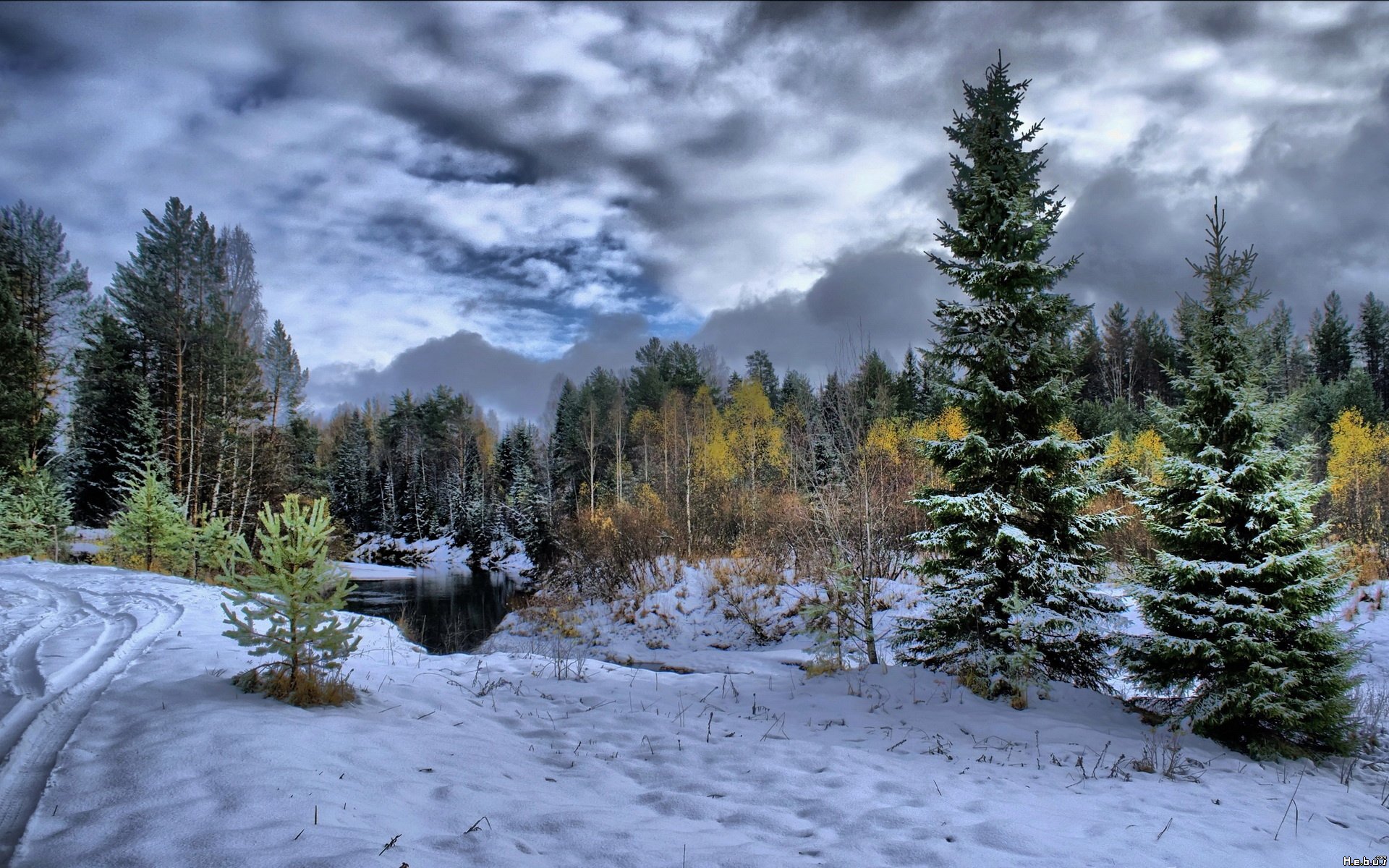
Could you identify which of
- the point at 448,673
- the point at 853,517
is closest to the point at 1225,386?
the point at 853,517

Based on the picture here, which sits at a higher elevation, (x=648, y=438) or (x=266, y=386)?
(x=266, y=386)

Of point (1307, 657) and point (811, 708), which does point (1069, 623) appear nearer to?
point (1307, 657)

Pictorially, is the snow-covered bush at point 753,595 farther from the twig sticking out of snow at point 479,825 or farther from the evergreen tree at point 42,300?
the evergreen tree at point 42,300

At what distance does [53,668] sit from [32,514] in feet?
66.3

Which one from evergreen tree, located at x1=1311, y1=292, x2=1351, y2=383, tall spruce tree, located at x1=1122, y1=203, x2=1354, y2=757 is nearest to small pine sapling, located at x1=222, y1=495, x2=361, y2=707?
tall spruce tree, located at x1=1122, y1=203, x2=1354, y2=757

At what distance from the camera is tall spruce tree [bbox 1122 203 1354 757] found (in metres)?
6.14

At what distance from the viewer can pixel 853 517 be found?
35.0ft

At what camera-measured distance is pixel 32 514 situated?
19266 mm

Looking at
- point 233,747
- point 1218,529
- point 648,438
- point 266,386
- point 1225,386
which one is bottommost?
point 233,747

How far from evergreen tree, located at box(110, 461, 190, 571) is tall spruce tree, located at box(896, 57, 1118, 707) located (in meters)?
19.0

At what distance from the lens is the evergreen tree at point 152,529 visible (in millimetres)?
16750

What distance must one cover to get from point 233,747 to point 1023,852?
4446 mm

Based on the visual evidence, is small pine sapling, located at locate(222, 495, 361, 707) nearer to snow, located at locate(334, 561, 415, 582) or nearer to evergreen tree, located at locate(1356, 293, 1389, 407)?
snow, located at locate(334, 561, 415, 582)

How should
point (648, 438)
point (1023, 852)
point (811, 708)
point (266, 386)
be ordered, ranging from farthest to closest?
point (648, 438) → point (266, 386) → point (811, 708) → point (1023, 852)
